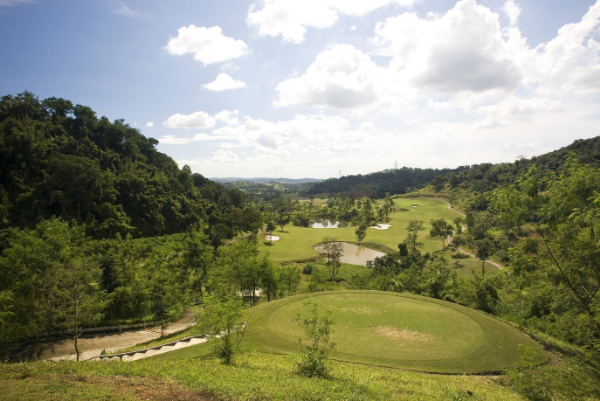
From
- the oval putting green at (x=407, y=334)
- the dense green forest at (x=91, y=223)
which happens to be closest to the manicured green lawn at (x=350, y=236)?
the dense green forest at (x=91, y=223)

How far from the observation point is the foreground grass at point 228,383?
9.38 meters

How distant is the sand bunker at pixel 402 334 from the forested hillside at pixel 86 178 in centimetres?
4862

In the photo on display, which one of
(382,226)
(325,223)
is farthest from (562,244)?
(325,223)

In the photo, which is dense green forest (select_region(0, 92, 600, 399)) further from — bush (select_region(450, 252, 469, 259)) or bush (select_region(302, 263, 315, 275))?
bush (select_region(450, 252, 469, 259))

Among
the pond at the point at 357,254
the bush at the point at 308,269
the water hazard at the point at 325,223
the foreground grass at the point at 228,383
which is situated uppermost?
the foreground grass at the point at 228,383

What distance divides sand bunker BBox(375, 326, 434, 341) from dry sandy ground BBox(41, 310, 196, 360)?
64.3 ft

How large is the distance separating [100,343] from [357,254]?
5214 centimetres

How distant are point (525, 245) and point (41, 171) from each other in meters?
65.7

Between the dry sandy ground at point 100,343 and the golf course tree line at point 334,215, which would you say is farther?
the golf course tree line at point 334,215

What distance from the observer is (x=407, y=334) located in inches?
716

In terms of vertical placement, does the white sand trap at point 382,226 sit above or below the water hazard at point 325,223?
above

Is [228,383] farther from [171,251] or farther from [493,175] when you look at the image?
[493,175]

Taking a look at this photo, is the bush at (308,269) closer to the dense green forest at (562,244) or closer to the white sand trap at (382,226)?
the dense green forest at (562,244)

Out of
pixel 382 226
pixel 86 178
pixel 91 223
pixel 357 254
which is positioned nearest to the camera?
pixel 91 223
